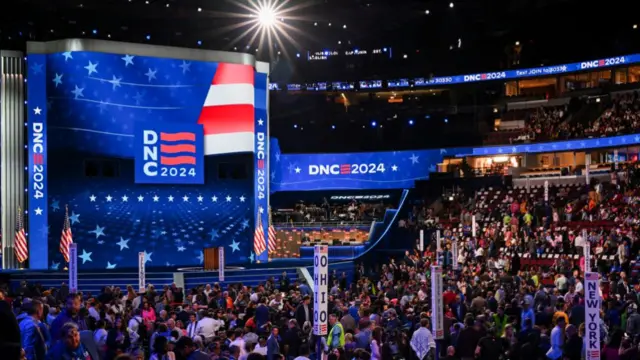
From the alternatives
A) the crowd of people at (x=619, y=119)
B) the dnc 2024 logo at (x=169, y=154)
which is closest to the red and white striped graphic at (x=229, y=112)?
the dnc 2024 logo at (x=169, y=154)

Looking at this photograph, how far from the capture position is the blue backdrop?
3403 centimetres

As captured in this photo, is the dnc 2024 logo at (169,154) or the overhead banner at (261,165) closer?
the dnc 2024 logo at (169,154)

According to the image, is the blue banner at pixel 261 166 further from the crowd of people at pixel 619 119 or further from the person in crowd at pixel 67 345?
the person in crowd at pixel 67 345

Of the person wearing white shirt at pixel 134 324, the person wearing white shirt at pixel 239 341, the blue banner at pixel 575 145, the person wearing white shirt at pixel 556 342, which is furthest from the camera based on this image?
the blue banner at pixel 575 145

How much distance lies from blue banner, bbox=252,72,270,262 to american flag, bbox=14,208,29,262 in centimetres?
897

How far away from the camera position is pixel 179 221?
3619 cm

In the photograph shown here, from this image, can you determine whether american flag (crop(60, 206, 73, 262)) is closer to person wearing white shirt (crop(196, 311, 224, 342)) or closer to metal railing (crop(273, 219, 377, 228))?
metal railing (crop(273, 219, 377, 228))

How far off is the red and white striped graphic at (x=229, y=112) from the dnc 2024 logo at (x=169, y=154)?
2.05 ft

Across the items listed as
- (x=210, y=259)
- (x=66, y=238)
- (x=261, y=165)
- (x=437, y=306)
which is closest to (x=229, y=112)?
(x=261, y=165)

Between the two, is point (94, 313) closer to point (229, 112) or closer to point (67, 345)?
point (67, 345)

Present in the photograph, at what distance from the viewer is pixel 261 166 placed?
38.3 meters

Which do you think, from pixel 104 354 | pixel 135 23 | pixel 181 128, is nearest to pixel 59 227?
pixel 181 128

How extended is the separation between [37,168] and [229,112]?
771cm

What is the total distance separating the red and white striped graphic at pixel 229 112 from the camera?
121 feet
